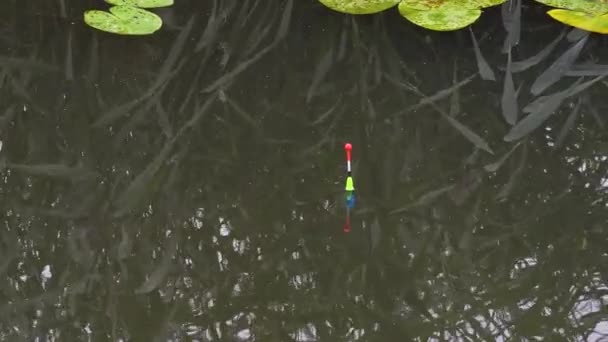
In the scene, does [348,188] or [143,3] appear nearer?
[348,188]

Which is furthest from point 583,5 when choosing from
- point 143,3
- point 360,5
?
point 143,3

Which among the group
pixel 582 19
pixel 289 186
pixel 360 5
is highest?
pixel 582 19

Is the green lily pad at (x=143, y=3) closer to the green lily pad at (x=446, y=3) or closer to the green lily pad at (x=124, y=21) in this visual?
the green lily pad at (x=124, y=21)

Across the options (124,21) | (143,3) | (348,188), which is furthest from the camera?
(143,3)

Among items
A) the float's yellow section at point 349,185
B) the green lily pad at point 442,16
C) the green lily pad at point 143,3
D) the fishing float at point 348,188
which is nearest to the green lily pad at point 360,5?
the green lily pad at point 442,16

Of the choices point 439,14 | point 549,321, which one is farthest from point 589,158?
point 439,14

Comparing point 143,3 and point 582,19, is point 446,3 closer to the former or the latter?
point 582,19

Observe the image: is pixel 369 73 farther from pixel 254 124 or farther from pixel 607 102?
pixel 607 102
